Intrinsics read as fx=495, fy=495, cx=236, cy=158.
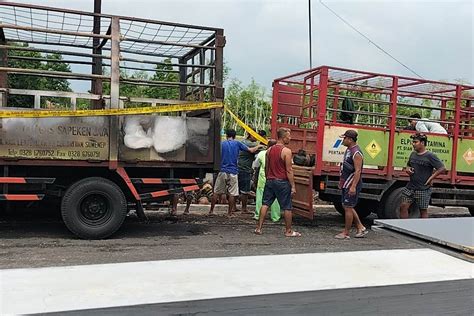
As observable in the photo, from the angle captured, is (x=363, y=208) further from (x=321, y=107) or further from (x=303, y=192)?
(x=321, y=107)

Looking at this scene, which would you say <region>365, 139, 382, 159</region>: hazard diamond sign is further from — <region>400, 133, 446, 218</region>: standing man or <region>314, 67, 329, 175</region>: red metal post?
<region>314, 67, 329, 175</region>: red metal post

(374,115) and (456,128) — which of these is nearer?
(374,115)

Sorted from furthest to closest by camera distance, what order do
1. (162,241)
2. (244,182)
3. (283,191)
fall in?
(244,182), (283,191), (162,241)

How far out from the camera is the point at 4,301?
1.48 metres

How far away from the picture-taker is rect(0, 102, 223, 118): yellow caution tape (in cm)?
636

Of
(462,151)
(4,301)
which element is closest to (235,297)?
(4,301)

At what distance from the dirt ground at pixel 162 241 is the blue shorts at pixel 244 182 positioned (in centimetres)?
73

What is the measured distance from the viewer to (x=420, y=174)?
764 cm

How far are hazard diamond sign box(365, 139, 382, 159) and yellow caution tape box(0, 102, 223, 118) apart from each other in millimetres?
2649

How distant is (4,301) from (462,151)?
869 cm

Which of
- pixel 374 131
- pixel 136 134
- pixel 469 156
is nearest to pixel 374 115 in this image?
pixel 374 131

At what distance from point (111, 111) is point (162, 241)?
190 cm

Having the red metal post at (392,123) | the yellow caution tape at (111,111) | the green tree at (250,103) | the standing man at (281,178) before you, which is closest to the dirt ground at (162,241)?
the standing man at (281,178)

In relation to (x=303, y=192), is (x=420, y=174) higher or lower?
higher
